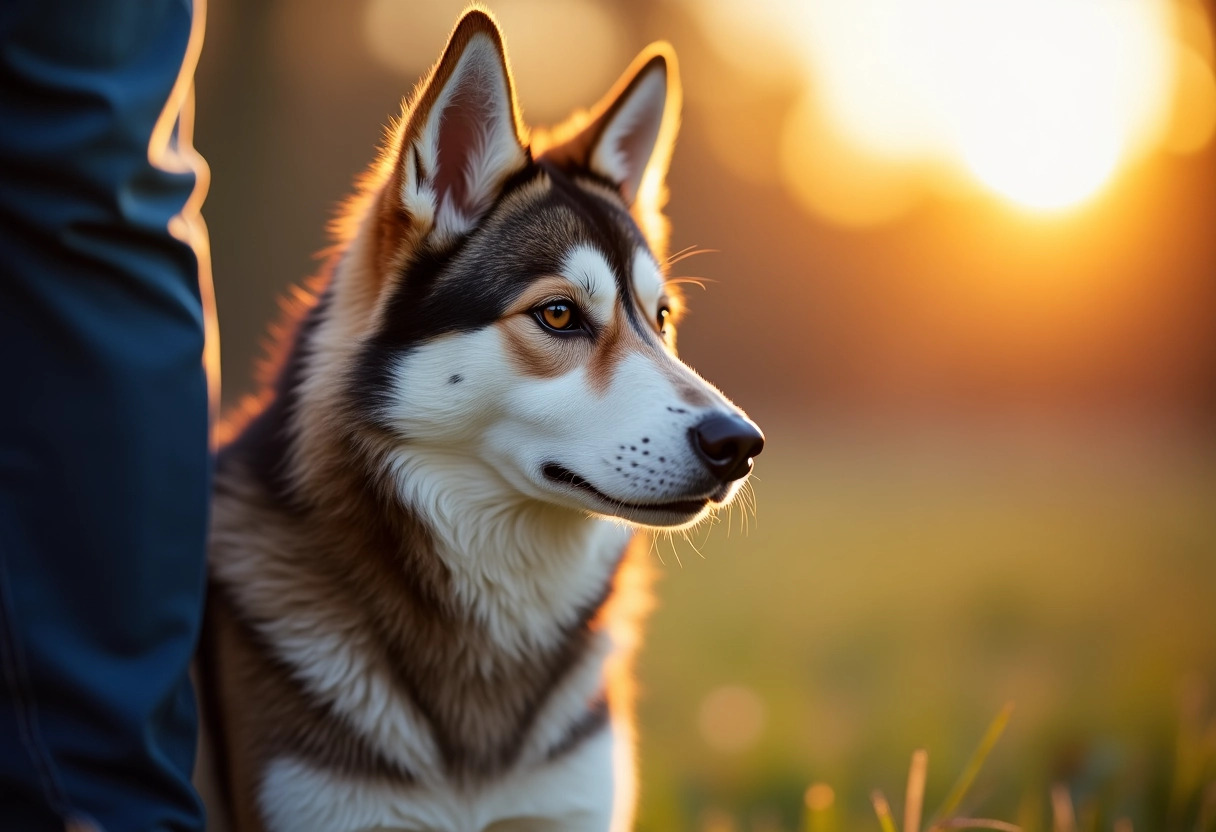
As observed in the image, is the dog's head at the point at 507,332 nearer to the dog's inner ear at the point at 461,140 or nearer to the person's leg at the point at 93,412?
the dog's inner ear at the point at 461,140

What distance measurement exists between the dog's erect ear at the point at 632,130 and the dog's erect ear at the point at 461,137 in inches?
15.9

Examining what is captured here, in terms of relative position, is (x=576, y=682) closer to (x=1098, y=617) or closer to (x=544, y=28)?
(x=1098, y=617)

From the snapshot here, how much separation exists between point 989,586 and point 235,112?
899cm

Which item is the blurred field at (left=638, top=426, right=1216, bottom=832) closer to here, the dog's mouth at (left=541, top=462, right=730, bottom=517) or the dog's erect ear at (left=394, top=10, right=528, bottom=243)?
the dog's mouth at (left=541, top=462, right=730, bottom=517)

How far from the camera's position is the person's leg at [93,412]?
1.53m

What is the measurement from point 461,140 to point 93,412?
1.02 meters

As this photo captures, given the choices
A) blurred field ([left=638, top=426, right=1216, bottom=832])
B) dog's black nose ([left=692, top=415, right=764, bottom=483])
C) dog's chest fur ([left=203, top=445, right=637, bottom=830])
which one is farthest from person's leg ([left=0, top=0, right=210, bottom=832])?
blurred field ([left=638, top=426, right=1216, bottom=832])

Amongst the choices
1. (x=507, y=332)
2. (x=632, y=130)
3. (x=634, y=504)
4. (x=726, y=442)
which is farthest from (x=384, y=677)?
(x=632, y=130)

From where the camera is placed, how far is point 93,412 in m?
1.64

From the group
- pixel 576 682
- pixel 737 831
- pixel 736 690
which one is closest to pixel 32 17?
pixel 576 682

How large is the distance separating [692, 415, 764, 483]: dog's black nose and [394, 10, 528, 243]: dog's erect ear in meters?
0.77

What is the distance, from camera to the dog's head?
1.99 metres

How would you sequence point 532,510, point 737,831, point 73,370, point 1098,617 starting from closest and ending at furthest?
point 73,370
point 532,510
point 737,831
point 1098,617

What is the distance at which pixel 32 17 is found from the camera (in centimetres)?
147
